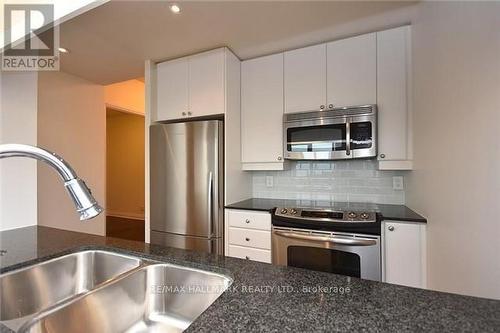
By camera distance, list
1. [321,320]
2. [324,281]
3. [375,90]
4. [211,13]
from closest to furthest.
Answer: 1. [321,320]
2. [324,281]
3. [211,13]
4. [375,90]

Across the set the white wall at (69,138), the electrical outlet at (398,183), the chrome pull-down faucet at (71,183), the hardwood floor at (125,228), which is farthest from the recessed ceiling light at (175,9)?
the hardwood floor at (125,228)

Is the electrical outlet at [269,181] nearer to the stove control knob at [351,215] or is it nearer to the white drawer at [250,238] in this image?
the white drawer at [250,238]

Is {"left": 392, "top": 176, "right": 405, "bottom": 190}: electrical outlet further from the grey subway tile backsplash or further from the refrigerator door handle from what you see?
the refrigerator door handle

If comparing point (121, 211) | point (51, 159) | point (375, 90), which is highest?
point (375, 90)

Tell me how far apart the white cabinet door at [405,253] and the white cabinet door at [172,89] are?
2.03 meters

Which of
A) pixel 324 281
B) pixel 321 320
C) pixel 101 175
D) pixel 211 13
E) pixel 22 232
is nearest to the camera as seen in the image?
pixel 321 320

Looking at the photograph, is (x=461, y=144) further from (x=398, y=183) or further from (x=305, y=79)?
(x=305, y=79)

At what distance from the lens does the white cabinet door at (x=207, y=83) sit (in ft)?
7.19

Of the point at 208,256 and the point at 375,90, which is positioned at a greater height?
the point at 375,90

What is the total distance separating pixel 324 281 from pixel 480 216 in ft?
2.28

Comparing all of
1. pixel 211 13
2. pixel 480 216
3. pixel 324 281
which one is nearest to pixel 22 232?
pixel 324 281

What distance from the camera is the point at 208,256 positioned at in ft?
3.00

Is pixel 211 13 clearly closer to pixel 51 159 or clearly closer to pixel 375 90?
pixel 375 90

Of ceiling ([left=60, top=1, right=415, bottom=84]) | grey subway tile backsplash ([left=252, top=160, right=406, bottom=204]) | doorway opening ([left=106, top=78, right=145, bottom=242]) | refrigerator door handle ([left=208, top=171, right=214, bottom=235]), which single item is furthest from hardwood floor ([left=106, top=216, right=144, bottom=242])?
ceiling ([left=60, top=1, right=415, bottom=84])
